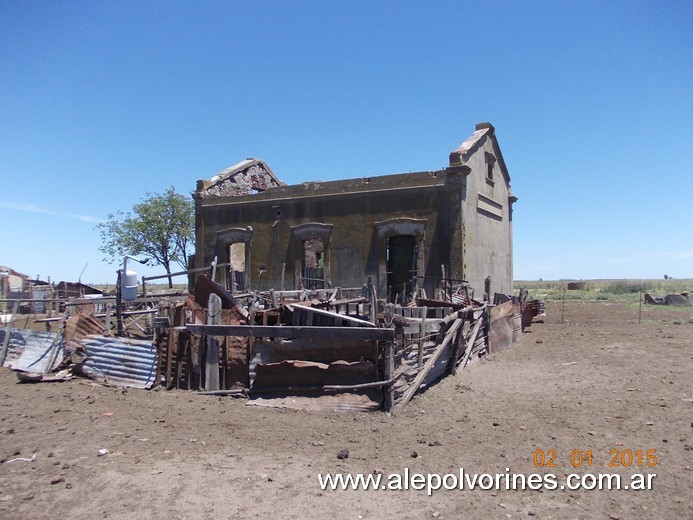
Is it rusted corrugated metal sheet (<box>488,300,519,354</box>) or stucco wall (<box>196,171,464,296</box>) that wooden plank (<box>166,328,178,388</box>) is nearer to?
rusted corrugated metal sheet (<box>488,300,519,354</box>)

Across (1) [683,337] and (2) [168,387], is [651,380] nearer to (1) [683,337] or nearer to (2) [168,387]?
(1) [683,337]

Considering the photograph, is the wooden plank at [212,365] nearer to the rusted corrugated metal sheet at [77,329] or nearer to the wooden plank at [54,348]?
the rusted corrugated metal sheet at [77,329]

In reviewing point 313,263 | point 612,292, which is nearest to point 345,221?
point 313,263

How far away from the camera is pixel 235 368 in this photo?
8000mm

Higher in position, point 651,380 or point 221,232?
point 221,232

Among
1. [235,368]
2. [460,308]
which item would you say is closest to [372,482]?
[235,368]

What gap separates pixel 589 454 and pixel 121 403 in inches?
256

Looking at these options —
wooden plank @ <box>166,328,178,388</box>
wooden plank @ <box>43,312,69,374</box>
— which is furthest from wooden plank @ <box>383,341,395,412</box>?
wooden plank @ <box>43,312,69,374</box>

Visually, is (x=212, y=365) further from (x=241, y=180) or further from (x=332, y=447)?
(x=241, y=180)

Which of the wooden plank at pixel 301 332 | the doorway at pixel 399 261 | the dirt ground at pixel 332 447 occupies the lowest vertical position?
the dirt ground at pixel 332 447

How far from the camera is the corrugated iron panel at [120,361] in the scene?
8633 mm

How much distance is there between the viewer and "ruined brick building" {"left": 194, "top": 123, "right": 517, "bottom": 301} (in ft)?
55.4

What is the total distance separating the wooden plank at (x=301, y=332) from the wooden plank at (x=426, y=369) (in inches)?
38.5
